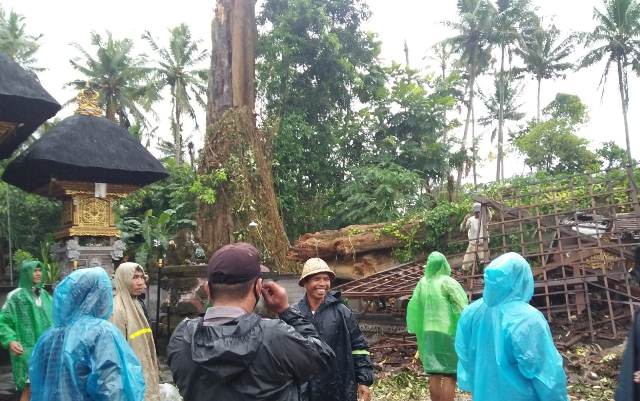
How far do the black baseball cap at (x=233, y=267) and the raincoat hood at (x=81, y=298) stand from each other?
136cm

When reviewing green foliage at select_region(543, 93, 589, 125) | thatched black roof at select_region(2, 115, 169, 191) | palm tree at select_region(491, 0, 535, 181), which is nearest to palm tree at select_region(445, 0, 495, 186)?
palm tree at select_region(491, 0, 535, 181)

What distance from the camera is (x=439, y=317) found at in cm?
549

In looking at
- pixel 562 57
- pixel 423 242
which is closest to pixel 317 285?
pixel 423 242

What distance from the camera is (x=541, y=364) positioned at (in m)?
3.40

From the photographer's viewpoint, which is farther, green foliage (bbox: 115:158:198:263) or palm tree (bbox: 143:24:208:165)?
palm tree (bbox: 143:24:208:165)

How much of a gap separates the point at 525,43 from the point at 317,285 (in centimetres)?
3682

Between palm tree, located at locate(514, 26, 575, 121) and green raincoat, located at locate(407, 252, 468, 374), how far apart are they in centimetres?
3521

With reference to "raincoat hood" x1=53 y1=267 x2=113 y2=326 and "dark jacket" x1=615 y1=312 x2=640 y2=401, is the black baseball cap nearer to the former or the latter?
"raincoat hood" x1=53 y1=267 x2=113 y2=326

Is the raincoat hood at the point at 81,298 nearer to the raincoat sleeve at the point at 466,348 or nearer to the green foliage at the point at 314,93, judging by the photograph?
the raincoat sleeve at the point at 466,348

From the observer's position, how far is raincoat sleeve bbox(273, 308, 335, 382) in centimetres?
215

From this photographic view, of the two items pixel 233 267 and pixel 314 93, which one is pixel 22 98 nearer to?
pixel 233 267

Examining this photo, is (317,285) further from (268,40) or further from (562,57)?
(562,57)

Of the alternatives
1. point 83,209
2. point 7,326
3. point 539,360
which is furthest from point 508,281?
point 83,209

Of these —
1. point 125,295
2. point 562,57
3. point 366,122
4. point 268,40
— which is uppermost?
point 562,57
